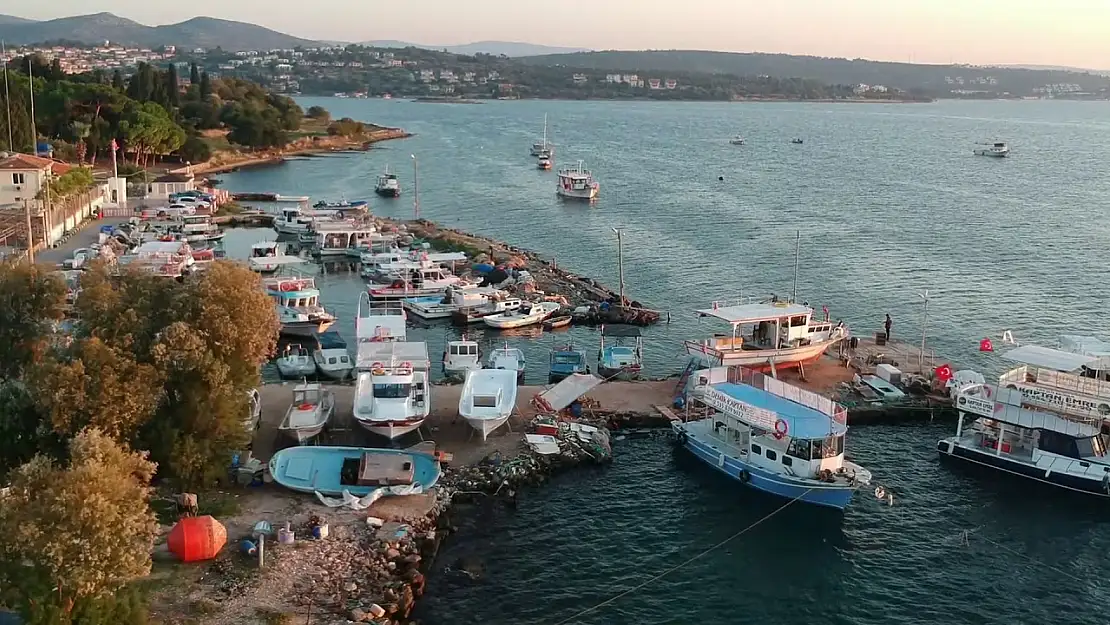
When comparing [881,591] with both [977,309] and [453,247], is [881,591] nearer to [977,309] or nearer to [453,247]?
[977,309]

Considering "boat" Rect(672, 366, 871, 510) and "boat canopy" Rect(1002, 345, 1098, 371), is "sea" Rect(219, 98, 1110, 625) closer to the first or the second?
"boat" Rect(672, 366, 871, 510)

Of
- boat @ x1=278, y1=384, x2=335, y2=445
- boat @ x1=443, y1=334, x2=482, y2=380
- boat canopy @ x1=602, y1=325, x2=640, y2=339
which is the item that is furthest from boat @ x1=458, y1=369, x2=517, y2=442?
boat canopy @ x1=602, y1=325, x2=640, y2=339

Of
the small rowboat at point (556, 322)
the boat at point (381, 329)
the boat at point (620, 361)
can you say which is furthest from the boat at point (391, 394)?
the small rowboat at point (556, 322)

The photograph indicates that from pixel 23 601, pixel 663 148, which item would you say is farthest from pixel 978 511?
pixel 663 148

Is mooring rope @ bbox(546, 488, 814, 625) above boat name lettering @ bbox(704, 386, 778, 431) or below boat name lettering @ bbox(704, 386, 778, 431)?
below

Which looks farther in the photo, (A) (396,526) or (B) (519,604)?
(A) (396,526)

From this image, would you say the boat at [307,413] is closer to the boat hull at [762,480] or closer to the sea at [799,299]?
the sea at [799,299]
